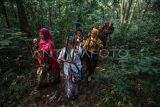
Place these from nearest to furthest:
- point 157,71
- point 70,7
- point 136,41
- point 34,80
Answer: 1. point 157,71
2. point 34,80
3. point 136,41
4. point 70,7

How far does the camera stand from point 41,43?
26.6 feet

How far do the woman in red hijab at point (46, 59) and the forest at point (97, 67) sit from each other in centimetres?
58

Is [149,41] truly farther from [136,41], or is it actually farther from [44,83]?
[44,83]

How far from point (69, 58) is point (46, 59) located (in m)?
1.06

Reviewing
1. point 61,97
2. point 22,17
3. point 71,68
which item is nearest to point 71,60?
point 71,68

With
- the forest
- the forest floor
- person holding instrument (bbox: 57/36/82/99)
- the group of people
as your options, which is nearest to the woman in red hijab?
the group of people

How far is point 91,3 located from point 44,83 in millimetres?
10563

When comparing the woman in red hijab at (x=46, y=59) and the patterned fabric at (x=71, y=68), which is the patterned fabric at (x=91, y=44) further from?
the woman in red hijab at (x=46, y=59)

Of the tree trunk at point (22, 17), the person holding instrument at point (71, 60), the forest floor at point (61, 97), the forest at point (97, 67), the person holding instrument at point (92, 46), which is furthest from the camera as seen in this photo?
the tree trunk at point (22, 17)

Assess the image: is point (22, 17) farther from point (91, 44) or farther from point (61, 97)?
point (61, 97)

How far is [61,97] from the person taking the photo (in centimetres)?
836

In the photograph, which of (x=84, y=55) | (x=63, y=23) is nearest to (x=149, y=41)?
(x=63, y=23)

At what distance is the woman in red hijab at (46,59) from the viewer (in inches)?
316

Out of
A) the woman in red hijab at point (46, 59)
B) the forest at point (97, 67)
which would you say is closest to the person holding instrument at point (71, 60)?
the woman in red hijab at point (46, 59)
